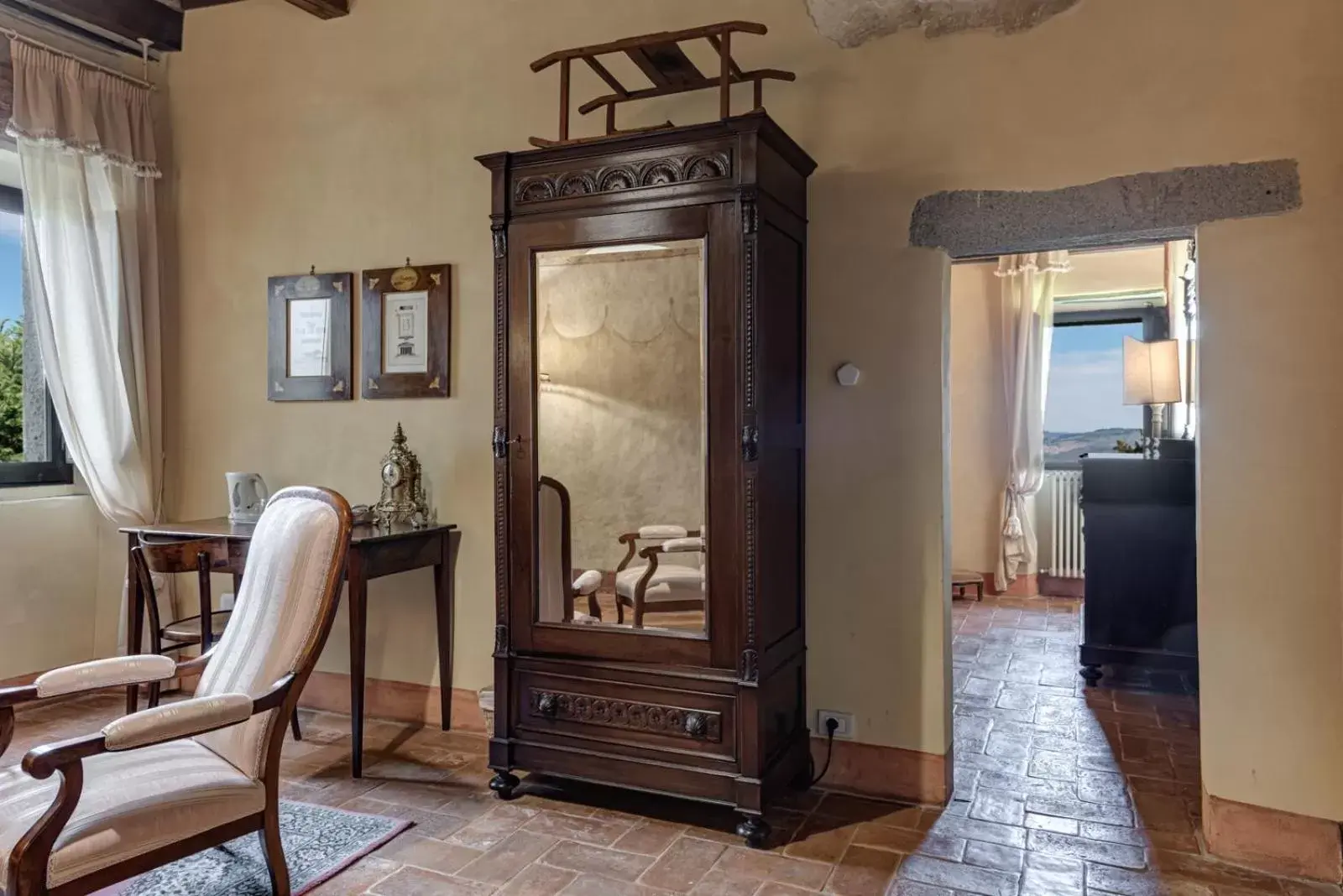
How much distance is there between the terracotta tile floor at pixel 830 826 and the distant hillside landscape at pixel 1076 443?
3565 millimetres

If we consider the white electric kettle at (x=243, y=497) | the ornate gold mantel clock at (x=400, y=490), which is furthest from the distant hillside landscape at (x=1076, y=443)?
the white electric kettle at (x=243, y=497)

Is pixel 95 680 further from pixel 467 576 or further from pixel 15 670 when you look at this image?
pixel 15 670

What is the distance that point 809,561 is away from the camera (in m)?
3.14

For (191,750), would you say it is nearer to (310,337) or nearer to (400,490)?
(400,490)

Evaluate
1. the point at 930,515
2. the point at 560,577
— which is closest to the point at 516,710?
Result: the point at 560,577

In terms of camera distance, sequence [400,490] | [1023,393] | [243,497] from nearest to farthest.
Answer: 1. [400,490]
2. [243,497]
3. [1023,393]

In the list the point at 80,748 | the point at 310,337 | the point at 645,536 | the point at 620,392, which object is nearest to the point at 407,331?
the point at 310,337

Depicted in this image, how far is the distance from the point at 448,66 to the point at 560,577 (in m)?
2.26

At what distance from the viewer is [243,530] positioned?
349 cm

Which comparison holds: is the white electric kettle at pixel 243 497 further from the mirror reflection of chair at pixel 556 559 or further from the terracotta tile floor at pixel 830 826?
the mirror reflection of chair at pixel 556 559

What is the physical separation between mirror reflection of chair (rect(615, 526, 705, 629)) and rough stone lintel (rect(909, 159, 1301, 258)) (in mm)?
→ 1288

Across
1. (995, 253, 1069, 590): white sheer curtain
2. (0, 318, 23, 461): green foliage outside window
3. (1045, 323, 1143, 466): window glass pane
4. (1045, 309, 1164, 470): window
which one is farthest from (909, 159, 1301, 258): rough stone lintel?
(1045, 323, 1143, 466): window glass pane

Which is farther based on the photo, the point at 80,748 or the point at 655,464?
the point at 655,464

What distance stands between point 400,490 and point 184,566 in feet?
2.71
